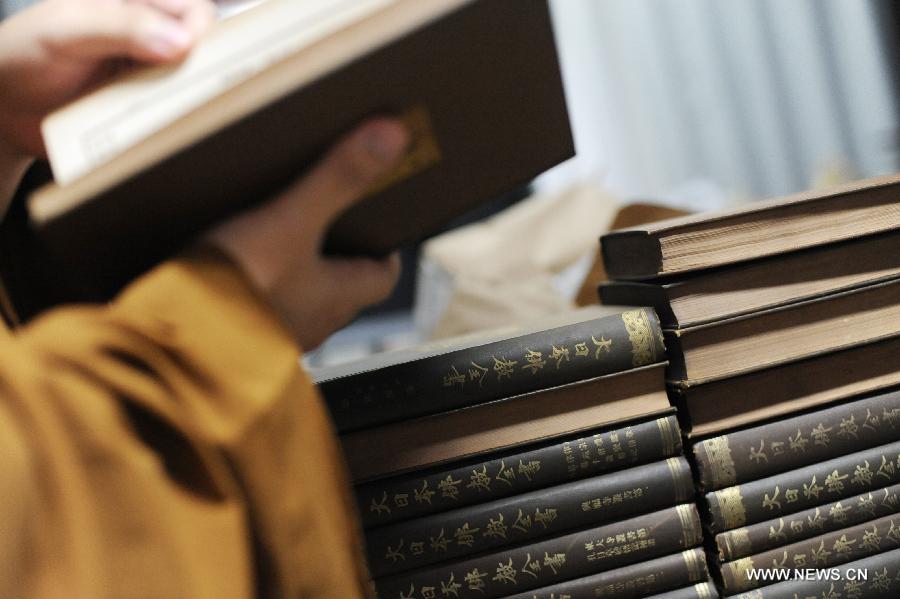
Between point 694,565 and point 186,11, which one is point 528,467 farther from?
point 186,11

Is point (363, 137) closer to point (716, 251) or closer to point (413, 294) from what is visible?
point (716, 251)

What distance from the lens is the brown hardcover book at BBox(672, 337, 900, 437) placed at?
594 millimetres

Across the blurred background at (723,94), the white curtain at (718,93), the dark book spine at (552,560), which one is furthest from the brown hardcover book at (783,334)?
the white curtain at (718,93)

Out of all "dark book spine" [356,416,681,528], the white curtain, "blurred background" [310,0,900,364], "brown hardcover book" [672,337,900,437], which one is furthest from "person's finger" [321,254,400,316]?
the white curtain

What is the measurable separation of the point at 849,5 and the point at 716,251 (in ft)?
5.54

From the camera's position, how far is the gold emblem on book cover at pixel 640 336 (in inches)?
22.9

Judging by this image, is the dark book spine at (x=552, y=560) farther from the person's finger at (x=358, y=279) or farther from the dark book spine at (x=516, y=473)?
the person's finger at (x=358, y=279)

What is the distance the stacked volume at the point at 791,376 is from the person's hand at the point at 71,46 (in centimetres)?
38

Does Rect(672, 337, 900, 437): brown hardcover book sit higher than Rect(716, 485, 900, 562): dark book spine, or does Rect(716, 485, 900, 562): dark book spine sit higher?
Rect(672, 337, 900, 437): brown hardcover book

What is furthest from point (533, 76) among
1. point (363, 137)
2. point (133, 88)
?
point (133, 88)

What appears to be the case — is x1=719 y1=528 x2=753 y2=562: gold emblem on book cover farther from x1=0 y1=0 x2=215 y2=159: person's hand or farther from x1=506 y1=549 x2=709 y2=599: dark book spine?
x1=0 y1=0 x2=215 y2=159: person's hand

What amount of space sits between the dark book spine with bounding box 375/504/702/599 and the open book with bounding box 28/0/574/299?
273 mm

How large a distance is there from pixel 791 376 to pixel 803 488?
0.09m

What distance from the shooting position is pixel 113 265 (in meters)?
0.45
